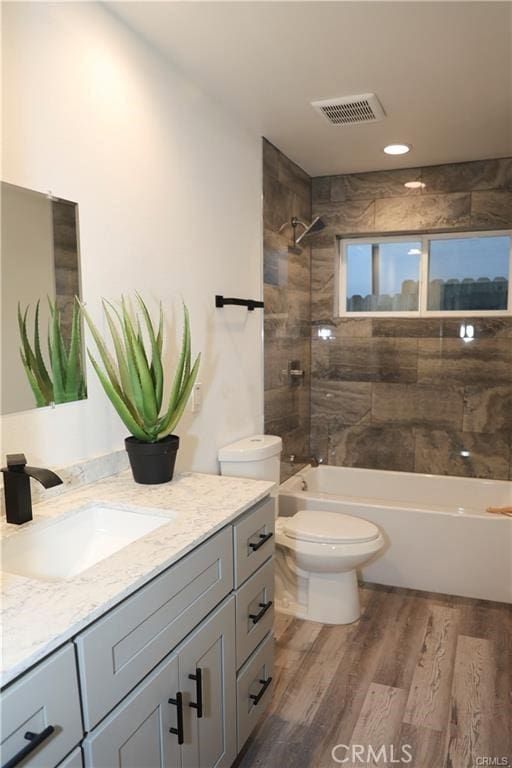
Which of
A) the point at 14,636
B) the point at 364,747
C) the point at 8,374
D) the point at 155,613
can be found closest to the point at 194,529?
the point at 155,613

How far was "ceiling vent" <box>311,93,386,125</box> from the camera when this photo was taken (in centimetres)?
244

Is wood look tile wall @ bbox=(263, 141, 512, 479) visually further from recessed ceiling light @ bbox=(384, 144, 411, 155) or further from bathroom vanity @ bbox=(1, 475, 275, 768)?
bathroom vanity @ bbox=(1, 475, 275, 768)

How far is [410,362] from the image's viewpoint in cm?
370

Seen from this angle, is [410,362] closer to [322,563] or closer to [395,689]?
[322,563]

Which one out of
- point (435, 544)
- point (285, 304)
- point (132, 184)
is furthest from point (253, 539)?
point (285, 304)

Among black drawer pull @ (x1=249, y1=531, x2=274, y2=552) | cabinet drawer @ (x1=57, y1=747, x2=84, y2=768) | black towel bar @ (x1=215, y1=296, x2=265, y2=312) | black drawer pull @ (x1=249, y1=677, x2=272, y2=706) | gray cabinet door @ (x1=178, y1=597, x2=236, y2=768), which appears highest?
black towel bar @ (x1=215, y1=296, x2=265, y2=312)

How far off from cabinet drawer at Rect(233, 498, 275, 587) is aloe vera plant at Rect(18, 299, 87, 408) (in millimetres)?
658

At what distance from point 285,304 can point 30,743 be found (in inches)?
111

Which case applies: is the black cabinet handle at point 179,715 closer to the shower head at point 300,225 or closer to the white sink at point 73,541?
the white sink at point 73,541

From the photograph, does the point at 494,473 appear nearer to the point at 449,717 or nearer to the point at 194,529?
the point at 449,717

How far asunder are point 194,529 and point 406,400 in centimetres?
263

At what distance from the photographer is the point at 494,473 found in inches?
141

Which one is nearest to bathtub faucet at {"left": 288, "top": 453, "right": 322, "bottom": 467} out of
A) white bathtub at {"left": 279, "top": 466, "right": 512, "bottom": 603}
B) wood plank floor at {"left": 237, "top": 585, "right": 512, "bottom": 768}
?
white bathtub at {"left": 279, "top": 466, "right": 512, "bottom": 603}

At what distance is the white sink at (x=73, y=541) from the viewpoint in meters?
1.33
